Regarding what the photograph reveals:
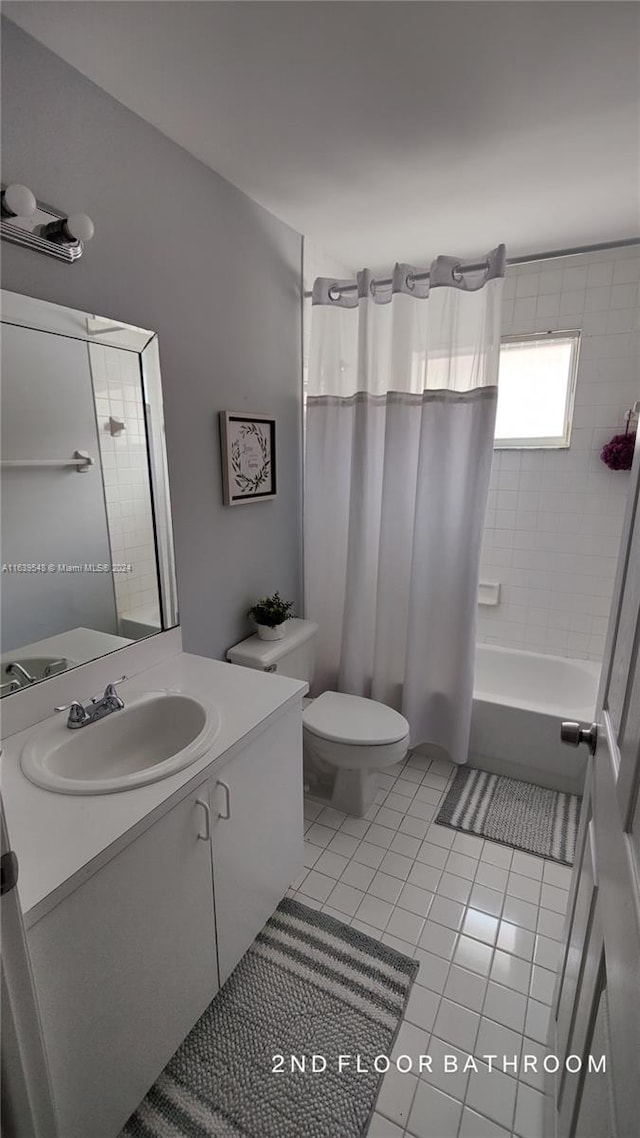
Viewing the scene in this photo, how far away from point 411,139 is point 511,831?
2.45 meters

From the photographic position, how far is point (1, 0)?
3.44 ft

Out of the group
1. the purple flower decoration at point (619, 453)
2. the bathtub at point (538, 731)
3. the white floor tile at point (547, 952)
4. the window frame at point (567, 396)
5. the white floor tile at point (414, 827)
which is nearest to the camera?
the white floor tile at point (547, 952)

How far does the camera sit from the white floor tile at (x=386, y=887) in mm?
1741

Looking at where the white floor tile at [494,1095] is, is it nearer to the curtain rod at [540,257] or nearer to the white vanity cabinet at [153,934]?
the white vanity cabinet at [153,934]

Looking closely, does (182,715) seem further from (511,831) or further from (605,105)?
(605,105)

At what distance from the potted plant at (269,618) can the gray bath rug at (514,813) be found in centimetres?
103

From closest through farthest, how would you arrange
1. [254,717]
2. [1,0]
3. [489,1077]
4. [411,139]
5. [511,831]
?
[1,0], [489,1077], [254,717], [411,139], [511,831]

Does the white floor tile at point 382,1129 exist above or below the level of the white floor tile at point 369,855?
below

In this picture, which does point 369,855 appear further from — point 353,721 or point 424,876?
point 353,721

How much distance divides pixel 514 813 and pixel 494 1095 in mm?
1026

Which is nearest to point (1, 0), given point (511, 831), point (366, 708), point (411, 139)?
point (411, 139)

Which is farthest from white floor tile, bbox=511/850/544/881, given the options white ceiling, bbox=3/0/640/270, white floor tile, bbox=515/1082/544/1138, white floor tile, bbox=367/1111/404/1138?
white ceiling, bbox=3/0/640/270

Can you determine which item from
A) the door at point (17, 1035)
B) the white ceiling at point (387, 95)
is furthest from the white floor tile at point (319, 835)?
the white ceiling at point (387, 95)

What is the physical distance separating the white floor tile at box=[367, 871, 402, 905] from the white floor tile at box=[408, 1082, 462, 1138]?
1.70 ft
